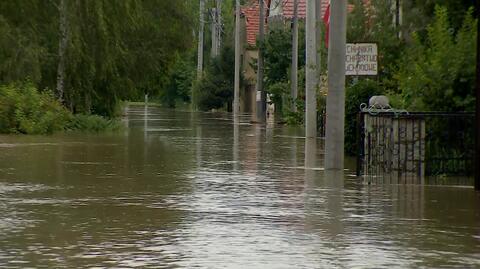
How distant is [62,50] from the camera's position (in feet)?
138

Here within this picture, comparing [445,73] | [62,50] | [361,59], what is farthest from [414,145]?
[62,50]

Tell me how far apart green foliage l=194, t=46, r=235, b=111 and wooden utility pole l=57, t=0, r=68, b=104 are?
4839cm

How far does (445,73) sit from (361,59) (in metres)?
3.73

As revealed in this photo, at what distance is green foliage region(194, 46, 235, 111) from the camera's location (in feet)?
300

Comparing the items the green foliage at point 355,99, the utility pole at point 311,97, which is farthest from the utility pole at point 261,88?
the green foliage at point 355,99

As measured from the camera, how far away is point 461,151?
65.1ft

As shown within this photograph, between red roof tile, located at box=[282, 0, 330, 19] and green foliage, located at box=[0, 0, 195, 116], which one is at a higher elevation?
red roof tile, located at box=[282, 0, 330, 19]

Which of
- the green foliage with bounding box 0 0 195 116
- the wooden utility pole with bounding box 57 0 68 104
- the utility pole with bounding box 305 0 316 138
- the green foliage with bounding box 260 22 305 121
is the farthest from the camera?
the green foliage with bounding box 260 22 305 121

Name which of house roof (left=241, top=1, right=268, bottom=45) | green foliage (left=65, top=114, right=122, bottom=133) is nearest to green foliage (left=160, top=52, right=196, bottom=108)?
house roof (left=241, top=1, right=268, bottom=45)

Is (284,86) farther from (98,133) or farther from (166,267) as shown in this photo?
(166,267)

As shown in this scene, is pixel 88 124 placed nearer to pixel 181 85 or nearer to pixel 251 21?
pixel 251 21

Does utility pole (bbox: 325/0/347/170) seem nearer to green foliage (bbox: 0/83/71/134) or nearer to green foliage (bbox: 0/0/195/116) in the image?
green foliage (bbox: 0/83/71/134)

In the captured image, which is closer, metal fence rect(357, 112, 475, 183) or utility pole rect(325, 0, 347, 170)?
metal fence rect(357, 112, 475, 183)

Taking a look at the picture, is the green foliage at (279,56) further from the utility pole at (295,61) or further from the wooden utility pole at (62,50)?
the wooden utility pole at (62,50)
